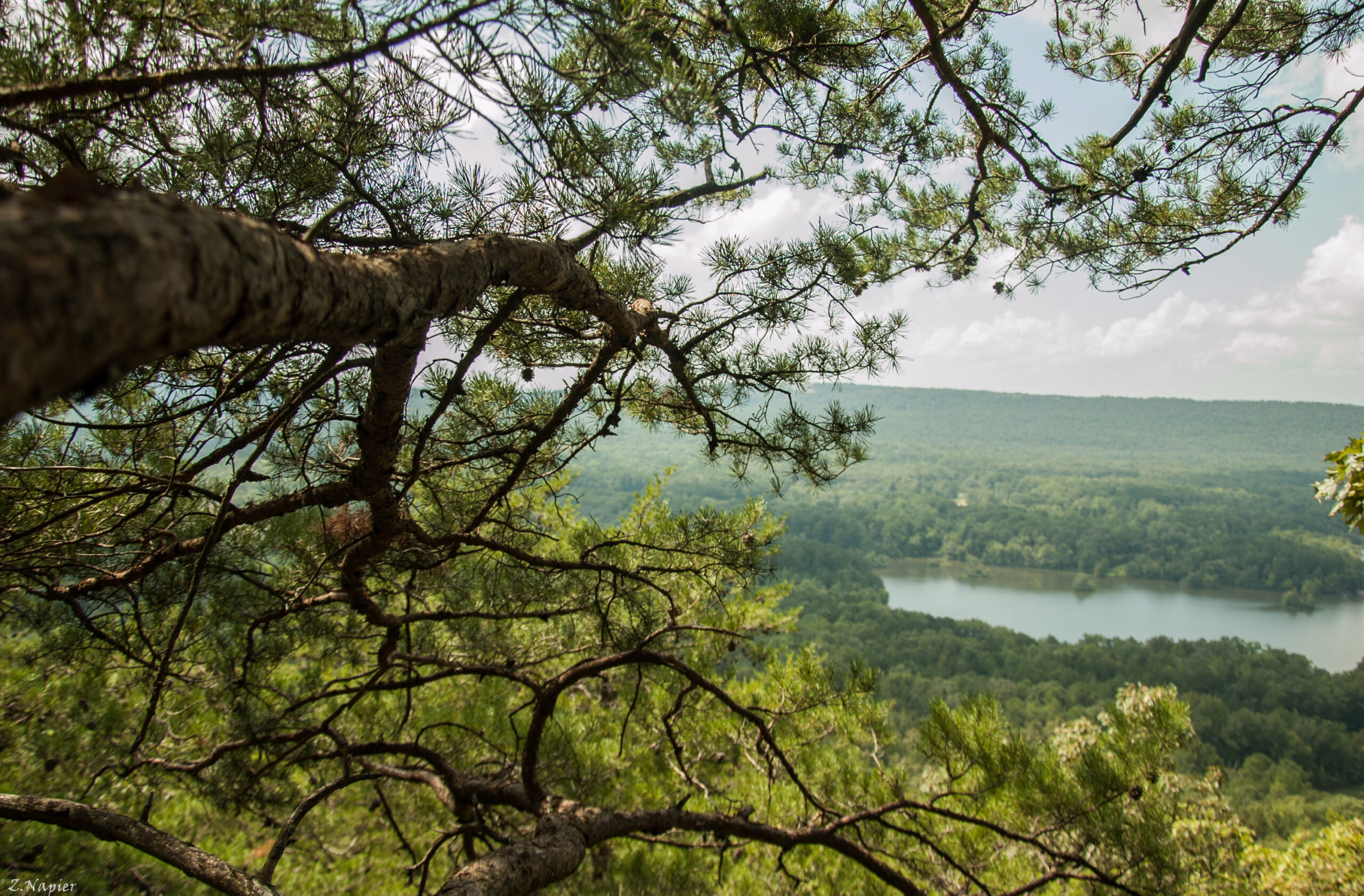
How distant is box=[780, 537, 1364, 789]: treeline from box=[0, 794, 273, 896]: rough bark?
14.7 metres

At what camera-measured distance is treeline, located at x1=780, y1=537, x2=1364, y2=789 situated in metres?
17.2

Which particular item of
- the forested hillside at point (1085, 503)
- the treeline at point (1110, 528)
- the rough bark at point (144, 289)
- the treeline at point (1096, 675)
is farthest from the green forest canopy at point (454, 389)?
the treeline at point (1110, 528)

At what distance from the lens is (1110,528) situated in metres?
40.6

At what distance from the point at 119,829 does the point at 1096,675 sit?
86.9 ft

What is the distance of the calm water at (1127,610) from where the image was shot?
2948 cm


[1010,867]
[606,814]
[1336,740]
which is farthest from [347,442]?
[1336,740]

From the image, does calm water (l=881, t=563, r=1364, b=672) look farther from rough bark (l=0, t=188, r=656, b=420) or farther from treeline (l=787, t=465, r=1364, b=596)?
rough bark (l=0, t=188, r=656, b=420)

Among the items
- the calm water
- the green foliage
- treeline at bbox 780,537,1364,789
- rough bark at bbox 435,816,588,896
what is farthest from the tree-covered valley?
the calm water

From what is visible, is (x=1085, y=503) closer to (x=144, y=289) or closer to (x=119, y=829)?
(x=119, y=829)

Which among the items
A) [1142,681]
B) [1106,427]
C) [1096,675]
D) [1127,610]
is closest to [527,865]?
[1142,681]

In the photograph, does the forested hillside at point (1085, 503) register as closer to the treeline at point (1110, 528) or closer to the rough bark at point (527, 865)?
the treeline at point (1110, 528)

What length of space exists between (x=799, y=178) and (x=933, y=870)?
107 inches

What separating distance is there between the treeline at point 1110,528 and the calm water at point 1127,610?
3.91 feet

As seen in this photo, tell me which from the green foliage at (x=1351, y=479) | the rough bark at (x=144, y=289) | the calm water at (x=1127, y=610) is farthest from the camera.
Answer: the calm water at (x=1127, y=610)
